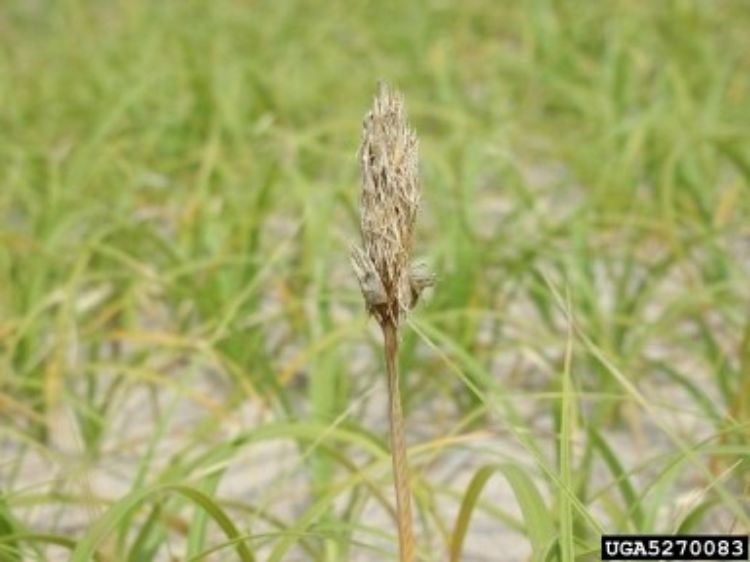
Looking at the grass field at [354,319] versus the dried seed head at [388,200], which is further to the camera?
the grass field at [354,319]

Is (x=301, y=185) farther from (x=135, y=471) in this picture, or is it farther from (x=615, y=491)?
(x=615, y=491)

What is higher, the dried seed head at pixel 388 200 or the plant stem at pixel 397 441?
the dried seed head at pixel 388 200

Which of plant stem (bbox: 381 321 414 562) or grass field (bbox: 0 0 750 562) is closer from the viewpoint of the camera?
plant stem (bbox: 381 321 414 562)

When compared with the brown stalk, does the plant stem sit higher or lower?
lower

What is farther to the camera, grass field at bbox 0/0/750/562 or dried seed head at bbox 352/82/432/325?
grass field at bbox 0/0/750/562

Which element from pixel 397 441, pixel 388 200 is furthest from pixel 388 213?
pixel 397 441

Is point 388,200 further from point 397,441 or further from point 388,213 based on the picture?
point 397,441
